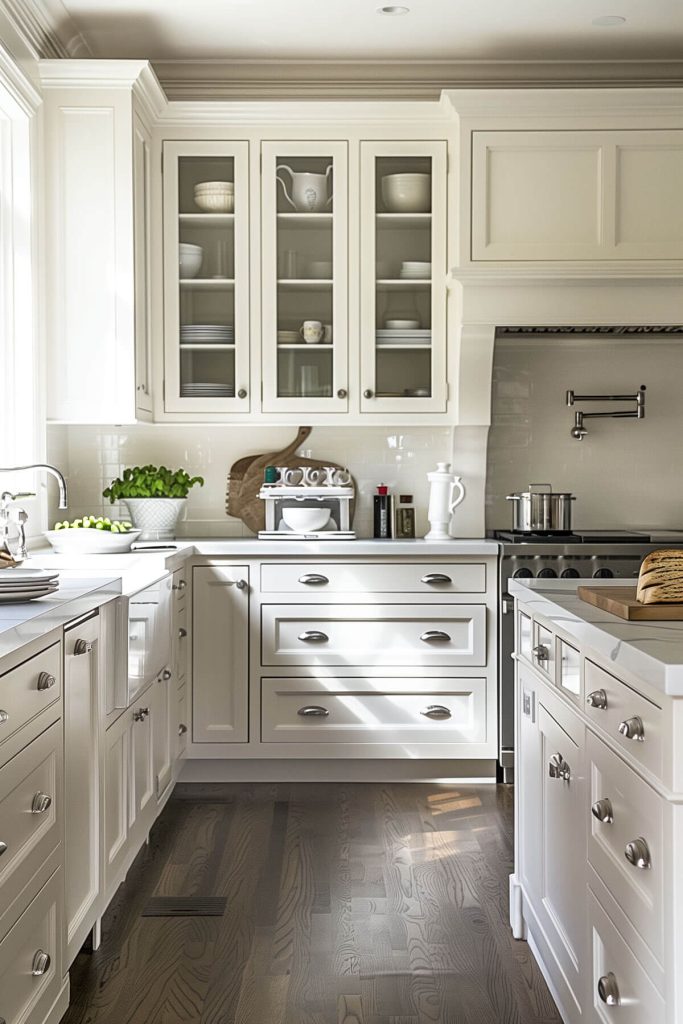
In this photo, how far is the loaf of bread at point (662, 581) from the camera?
6.19 feet

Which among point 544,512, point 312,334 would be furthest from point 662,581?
point 312,334

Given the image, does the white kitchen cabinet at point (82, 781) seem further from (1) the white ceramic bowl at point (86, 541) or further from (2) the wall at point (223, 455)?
(2) the wall at point (223, 455)

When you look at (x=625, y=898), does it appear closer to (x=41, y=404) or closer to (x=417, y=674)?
(x=417, y=674)

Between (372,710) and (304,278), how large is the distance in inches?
68.8

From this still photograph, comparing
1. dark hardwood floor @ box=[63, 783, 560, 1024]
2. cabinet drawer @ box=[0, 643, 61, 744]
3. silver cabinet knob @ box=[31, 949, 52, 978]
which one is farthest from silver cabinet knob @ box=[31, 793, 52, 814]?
dark hardwood floor @ box=[63, 783, 560, 1024]

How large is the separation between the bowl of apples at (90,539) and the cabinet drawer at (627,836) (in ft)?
7.17

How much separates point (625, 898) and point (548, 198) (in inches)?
122

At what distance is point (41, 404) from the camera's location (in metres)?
3.91

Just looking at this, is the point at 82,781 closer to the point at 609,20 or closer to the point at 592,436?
the point at 592,436

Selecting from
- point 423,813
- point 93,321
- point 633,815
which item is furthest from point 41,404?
point 633,815

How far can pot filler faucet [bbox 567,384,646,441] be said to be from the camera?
14.7 ft

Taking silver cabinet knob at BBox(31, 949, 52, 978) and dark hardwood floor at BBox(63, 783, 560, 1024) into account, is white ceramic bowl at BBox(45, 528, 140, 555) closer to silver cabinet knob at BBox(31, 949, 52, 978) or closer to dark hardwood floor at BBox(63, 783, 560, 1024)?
dark hardwood floor at BBox(63, 783, 560, 1024)

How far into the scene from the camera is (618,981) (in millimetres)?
1692

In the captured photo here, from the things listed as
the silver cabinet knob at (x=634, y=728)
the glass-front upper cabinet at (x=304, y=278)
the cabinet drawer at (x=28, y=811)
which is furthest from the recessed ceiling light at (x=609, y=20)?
the cabinet drawer at (x=28, y=811)
